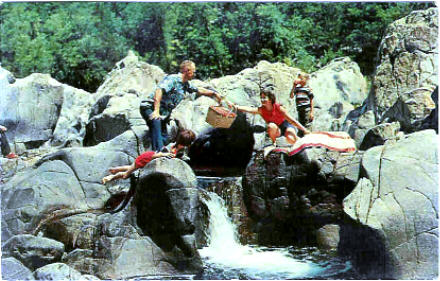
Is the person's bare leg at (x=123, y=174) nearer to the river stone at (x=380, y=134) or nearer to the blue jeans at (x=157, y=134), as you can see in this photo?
the blue jeans at (x=157, y=134)

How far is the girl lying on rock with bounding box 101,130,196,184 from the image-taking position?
6.81 meters

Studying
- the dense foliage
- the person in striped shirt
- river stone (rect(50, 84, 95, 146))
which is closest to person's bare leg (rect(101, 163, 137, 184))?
river stone (rect(50, 84, 95, 146))

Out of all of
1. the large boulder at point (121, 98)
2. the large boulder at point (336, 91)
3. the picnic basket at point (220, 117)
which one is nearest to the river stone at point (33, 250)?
the large boulder at point (121, 98)

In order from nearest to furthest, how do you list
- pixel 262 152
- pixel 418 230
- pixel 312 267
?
1. pixel 418 230
2. pixel 312 267
3. pixel 262 152

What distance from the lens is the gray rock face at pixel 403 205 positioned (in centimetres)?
631

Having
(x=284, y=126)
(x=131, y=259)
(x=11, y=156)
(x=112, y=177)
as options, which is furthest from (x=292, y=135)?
(x=11, y=156)

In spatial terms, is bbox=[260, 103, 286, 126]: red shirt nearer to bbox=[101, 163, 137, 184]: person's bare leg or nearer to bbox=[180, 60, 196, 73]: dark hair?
bbox=[180, 60, 196, 73]: dark hair

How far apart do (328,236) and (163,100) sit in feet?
7.09

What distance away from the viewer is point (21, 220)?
6859 millimetres

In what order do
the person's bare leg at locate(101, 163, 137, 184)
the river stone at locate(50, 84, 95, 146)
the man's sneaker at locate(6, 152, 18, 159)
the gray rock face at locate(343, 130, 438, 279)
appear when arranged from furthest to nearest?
the river stone at locate(50, 84, 95, 146) < the man's sneaker at locate(6, 152, 18, 159) < the person's bare leg at locate(101, 163, 137, 184) < the gray rock face at locate(343, 130, 438, 279)

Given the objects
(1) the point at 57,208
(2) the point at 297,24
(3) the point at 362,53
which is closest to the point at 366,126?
(3) the point at 362,53

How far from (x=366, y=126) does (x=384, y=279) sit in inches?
69.3

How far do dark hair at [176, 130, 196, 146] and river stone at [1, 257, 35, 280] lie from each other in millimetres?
1898

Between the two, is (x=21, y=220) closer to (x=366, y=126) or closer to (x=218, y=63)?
(x=218, y=63)
